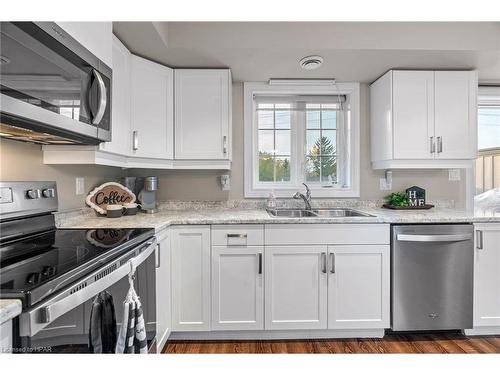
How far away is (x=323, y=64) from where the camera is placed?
2.22 m

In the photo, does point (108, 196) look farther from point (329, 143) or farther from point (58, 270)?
point (329, 143)

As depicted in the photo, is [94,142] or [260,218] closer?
[94,142]

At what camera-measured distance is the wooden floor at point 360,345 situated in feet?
6.20

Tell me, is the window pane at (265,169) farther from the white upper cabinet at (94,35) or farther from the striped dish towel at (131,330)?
the striped dish towel at (131,330)

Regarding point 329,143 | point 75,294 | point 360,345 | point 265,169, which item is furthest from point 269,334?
point 329,143

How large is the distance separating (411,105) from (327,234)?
4.24ft

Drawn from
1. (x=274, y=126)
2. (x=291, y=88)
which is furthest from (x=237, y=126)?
(x=291, y=88)

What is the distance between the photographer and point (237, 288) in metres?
1.96

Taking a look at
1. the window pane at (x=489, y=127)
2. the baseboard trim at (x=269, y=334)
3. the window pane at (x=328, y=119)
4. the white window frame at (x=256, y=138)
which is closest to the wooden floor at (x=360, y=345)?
the baseboard trim at (x=269, y=334)

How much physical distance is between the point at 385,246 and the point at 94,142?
195cm

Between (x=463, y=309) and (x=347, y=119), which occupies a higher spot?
(x=347, y=119)

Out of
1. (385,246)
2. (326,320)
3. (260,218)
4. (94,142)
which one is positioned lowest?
(326,320)

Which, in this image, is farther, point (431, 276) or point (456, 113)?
point (456, 113)

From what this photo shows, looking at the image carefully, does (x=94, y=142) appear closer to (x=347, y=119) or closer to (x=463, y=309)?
(x=347, y=119)
